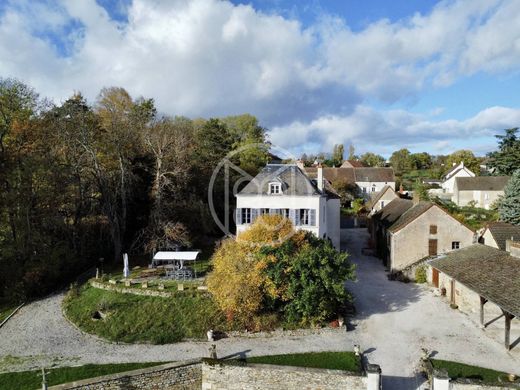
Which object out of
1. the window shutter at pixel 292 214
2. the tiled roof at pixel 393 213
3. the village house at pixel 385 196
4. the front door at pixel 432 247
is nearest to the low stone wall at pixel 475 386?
the window shutter at pixel 292 214

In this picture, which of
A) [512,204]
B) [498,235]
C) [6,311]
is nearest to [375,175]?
[512,204]

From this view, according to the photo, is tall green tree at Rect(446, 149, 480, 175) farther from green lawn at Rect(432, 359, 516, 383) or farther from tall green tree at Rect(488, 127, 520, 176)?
green lawn at Rect(432, 359, 516, 383)

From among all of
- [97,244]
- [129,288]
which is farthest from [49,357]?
[97,244]

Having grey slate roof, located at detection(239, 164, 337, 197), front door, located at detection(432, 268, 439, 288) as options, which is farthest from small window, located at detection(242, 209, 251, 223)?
front door, located at detection(432, 268, 439, 288)

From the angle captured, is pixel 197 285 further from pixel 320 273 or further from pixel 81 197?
pixel 81 197

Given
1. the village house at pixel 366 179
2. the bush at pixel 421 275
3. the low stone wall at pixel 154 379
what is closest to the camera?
the low stone wall at pixel 154 379

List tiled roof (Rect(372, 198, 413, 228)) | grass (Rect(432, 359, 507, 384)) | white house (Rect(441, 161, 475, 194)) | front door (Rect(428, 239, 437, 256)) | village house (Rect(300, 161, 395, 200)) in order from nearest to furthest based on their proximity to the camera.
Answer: grass (Rect(432, 359, 507, 384)) → front door (Rect(428, 239, 437, 256)) → tiled roof (Rect(372, 198, 413, 228)) → village house (Rect(300, 161, 395, 200)) → white house (Rect(441, 161, 475, 194))

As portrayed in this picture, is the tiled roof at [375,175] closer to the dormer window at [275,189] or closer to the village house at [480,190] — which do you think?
the village house at [480,190]
